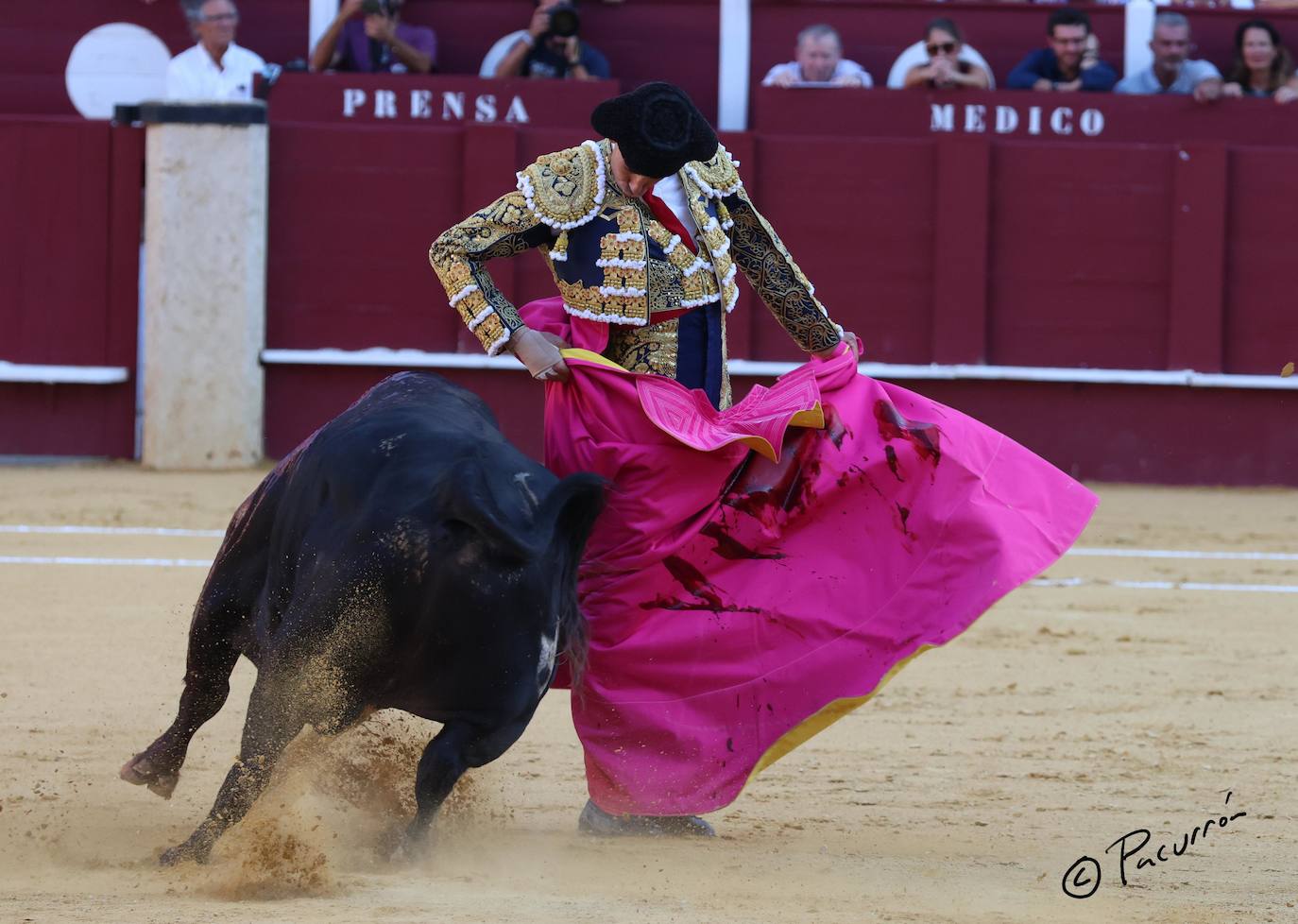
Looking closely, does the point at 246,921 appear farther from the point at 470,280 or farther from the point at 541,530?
the point at 470,280

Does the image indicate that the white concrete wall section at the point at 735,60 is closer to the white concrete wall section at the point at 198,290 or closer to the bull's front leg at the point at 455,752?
the white concrete wall section at the point at 198,290

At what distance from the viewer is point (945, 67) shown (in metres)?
7.28

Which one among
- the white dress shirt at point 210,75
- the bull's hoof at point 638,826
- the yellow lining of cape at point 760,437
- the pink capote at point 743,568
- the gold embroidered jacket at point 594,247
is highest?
the white dress shirt at point 210,75

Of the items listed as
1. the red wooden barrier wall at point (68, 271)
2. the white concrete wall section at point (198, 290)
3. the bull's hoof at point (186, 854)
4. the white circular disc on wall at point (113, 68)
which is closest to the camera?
the bull's hoof at point (186, 854)

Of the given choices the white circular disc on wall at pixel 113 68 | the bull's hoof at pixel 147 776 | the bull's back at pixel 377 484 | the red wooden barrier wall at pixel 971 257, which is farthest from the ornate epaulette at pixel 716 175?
the white circular disc on wall at pixel 113 68

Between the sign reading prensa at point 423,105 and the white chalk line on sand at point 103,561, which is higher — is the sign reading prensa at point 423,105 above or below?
above

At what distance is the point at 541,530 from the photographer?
2.41 metres

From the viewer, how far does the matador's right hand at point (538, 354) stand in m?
2.83

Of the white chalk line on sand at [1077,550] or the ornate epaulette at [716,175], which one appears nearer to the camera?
the ornate epaulette at [716,175]

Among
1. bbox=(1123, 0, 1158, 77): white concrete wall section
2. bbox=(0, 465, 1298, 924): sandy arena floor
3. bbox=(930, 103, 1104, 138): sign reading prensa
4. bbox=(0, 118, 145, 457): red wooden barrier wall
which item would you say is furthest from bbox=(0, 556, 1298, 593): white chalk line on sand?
bbox=(1123, 0, 1158, 77): white concrete wall section

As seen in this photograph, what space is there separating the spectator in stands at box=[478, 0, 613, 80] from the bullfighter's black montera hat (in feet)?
15.2

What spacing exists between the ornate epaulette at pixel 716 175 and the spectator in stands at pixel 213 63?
4.57 m

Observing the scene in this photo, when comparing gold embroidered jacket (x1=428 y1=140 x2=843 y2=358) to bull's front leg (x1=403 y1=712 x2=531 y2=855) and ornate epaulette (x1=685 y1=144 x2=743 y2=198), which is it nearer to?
ornate epaulette (x1=685 y1=144 x2=743 y2=198)

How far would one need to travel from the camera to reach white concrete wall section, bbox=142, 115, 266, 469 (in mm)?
6961
